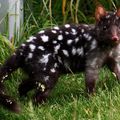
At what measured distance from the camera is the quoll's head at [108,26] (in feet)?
17.7

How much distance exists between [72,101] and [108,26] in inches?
28.8

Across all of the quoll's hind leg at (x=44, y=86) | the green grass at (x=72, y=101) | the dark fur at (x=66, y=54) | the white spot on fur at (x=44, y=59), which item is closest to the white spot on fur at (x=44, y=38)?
the dark fur at (x=66, y=54)

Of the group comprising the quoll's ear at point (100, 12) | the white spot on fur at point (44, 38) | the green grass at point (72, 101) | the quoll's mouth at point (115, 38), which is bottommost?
the green grass at point (72, 101)

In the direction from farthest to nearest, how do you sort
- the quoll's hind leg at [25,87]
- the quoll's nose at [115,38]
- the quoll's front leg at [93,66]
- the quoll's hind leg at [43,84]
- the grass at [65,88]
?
1. the quoll's hind leg at [25,87]
2. the quoll's front leg at [93,66]
3. the quoll's hind leg at [43,84]
4. the quoll's nose at [115,38]
5. the grass at [65,88]

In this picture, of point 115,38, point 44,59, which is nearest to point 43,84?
point 44,59

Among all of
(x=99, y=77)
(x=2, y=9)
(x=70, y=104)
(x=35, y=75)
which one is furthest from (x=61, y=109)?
(x=2, y=9)

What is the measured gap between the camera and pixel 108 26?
5.46 meters

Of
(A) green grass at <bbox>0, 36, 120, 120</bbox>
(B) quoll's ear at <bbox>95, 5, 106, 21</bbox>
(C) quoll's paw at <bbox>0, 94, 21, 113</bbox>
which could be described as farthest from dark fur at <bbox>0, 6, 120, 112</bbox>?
(C) quoll's paw at <bbox>0, 94, 21, 113</bbox>

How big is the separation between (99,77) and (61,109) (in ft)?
3.05

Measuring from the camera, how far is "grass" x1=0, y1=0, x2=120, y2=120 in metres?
5.03

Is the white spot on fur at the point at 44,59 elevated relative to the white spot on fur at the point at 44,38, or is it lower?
lower

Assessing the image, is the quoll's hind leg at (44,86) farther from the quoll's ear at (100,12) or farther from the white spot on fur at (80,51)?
the quoll's ear at (100,12)

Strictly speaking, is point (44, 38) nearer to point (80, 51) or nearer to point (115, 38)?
point (80, 51)

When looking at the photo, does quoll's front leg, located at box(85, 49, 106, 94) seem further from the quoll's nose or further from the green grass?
the quoll's nose
